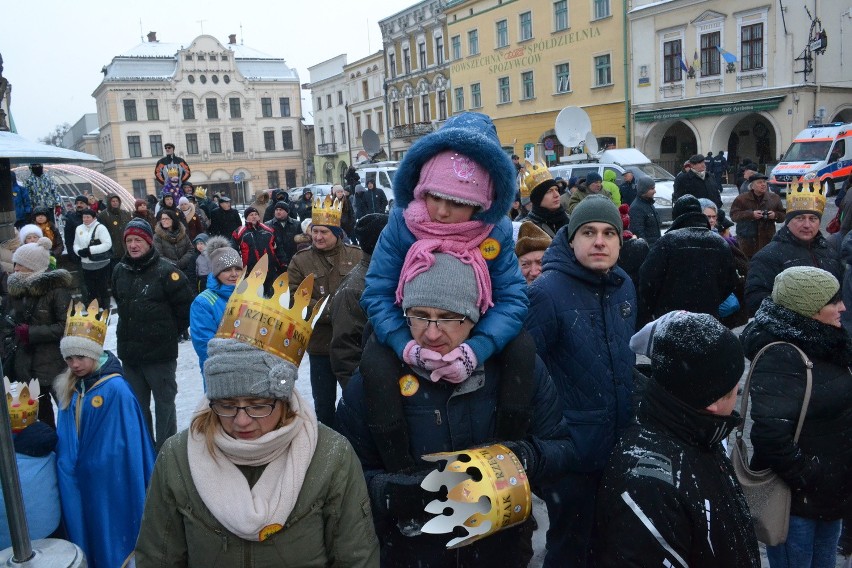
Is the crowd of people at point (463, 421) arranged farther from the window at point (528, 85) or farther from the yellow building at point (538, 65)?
the window at point (528, 85)

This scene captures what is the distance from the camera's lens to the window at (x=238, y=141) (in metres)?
57.2

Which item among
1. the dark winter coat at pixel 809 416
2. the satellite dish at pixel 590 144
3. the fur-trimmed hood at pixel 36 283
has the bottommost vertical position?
the dark winter coat at pixel 809 416

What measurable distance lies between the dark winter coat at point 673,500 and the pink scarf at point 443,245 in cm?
66

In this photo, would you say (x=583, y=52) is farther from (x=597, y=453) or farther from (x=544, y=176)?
(x=597, y=453)

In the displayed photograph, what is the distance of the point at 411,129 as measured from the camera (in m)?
43.1

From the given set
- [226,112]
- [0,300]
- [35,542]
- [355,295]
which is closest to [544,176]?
[355,295]

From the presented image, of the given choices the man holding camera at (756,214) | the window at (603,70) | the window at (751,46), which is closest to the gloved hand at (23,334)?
the man holding camera at (756,214)

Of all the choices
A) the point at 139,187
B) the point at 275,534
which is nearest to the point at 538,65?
the point at 275,534

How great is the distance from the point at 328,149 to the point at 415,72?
1541cm

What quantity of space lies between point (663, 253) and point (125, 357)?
390cm

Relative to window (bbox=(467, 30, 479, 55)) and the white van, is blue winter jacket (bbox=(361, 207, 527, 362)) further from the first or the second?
window (bbox=(467, 30, 479, 55))

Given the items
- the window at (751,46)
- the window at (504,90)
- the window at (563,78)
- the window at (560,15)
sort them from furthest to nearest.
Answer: the window at (504,90), the window at (563,78), the window at (560,15), the window at (751,46)

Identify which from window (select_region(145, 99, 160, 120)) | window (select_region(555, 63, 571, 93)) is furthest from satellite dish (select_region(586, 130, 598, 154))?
window (select_region(145, 99, 160, 120))

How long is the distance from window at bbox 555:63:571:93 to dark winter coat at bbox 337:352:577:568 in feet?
102
